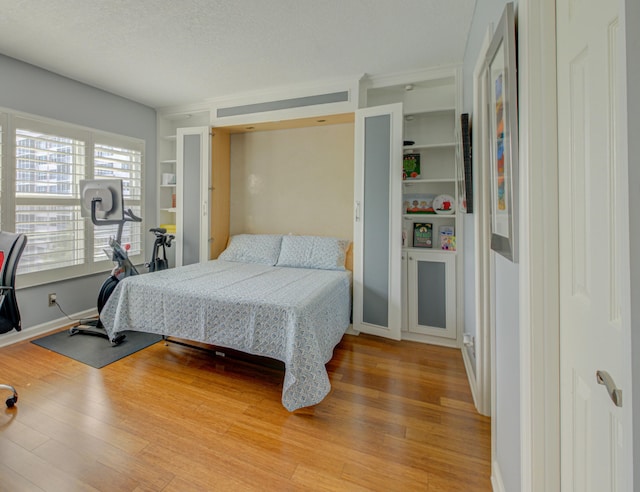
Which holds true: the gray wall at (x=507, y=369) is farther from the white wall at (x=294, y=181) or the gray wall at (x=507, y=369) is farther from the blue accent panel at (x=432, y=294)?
the white wall at (x=294, y=181)

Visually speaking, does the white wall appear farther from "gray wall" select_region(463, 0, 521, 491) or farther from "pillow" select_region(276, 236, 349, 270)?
"gray wall" select_region(463, 0, 521, 491)

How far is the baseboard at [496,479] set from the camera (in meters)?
1.30

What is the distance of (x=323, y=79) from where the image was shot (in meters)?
3.23

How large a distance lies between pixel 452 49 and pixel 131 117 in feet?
12.6

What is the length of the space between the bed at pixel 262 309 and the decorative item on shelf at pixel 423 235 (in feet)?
2.52

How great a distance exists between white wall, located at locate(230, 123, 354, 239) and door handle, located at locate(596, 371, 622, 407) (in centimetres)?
292

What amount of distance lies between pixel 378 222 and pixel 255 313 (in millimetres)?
1541

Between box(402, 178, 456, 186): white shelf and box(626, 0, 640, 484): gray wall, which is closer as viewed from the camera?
box(626, 0, 640, 484): gray wall

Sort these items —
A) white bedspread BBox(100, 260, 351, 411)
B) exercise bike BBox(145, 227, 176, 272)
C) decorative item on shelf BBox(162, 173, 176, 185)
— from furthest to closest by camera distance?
decorative item on shelf BBox(162, 173, 176, 185) < exercise bike BBox(145, 227, 176, 272) < white bedspread BBox(100, 260, 351, 411)

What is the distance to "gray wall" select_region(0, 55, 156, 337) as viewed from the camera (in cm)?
290

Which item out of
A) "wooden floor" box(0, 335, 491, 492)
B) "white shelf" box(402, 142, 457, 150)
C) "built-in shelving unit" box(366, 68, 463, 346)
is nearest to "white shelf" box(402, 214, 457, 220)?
"built-in shelving unit" box(366, 68, 463, 346)

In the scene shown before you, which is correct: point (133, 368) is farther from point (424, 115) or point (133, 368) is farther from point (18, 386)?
point (424, 115)

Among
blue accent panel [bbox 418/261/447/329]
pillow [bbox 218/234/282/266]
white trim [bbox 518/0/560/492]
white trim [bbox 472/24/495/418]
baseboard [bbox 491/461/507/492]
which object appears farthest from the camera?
pillow [bbox 218/234/282/266]

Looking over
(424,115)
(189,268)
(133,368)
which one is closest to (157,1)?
(189,268)
